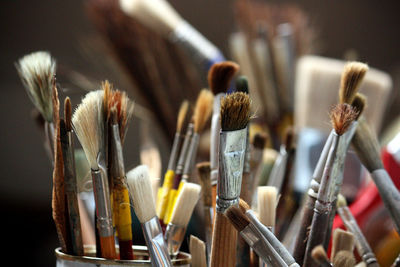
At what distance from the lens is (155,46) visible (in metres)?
0.84

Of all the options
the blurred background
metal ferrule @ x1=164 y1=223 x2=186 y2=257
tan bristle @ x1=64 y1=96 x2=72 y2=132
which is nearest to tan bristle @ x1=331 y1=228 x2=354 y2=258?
metal ferrule @ x1=164 y1=223 x2=186 y2=257

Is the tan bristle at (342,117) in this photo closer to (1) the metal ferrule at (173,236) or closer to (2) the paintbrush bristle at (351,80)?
(2) the paintbrush bristle at (351,80)

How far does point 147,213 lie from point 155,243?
0.9 inches

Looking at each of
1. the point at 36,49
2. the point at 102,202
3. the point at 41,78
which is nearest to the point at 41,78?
the point at 41,78

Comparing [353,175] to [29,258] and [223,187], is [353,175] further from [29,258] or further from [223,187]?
[29,258]

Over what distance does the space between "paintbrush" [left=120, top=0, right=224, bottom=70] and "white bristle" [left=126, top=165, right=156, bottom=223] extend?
0.34m

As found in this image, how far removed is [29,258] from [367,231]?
3.03 ft

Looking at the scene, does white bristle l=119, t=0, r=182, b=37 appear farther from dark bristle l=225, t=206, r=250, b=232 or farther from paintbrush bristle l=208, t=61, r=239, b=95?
dark bristle l=225, t=206, r=250, b=232

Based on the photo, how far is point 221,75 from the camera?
1.41 feet

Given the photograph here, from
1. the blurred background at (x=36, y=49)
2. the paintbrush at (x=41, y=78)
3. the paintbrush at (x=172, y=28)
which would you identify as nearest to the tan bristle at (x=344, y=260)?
the paintbrush at (x=41, y=78)

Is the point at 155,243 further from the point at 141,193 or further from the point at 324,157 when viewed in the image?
the point at 324,157

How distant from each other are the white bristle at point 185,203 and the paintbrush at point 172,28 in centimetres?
31

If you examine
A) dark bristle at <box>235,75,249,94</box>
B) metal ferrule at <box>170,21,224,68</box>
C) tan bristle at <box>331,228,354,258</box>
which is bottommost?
tan bristle at <box>331,228,354,258</box>

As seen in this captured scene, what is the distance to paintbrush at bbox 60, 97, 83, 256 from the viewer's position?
1.31 feet
